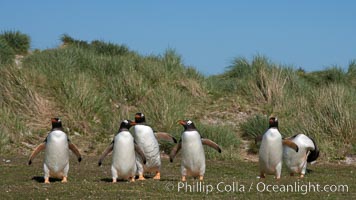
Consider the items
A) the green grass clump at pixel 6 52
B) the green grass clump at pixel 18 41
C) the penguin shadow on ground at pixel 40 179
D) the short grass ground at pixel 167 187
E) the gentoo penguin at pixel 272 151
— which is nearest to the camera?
the short grass ground at pixel 167 187

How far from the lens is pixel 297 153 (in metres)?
11.9

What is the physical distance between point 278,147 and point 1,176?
4505 millimetres

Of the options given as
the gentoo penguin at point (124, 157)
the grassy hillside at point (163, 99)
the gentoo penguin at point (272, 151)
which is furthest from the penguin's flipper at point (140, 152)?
the grassy hillside at point (163, 99)

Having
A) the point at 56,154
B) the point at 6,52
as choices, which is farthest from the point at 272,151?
the point at 6,52

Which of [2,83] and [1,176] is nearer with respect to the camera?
[1,176]

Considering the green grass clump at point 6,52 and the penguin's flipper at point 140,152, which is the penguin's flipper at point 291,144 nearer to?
the penguin's flipper at point 140,152

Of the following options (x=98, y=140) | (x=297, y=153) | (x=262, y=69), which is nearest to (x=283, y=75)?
(x=262, y=69)

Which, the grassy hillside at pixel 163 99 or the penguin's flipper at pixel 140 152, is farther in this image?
the grassy hillside at pixel 163 99

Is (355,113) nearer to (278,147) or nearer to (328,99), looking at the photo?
(328,99)

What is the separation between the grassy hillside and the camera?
17.5 metres

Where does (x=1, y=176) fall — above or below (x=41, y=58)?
below

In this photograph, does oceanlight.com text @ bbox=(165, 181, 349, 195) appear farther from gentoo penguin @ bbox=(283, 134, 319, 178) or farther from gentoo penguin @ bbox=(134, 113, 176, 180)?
gentoo penguin @ bbox=(283, 134, 319, 178)

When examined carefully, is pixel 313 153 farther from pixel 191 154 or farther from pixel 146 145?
pixel 146 145

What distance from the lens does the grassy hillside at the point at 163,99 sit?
17531mm
